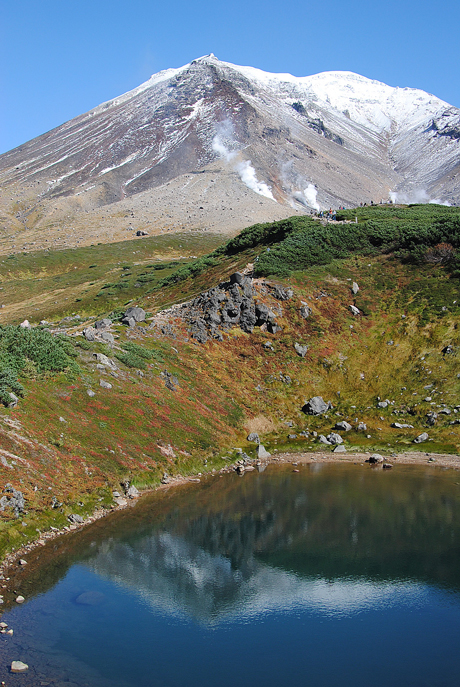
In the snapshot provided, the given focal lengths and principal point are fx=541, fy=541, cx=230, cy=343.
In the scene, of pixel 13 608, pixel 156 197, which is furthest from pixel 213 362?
pixel 156 197

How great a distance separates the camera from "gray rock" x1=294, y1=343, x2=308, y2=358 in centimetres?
4909

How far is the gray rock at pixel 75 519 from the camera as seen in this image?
82.1ft

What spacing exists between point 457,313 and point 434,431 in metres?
15.6

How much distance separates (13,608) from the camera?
59.8 ft

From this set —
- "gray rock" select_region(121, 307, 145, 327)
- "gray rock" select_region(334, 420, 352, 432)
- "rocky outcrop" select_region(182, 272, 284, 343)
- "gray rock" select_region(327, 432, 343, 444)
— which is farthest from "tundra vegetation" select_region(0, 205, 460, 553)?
"gray rock" select_region(121, 307, 145, 327)

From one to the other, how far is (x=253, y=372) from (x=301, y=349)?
5.59 metres

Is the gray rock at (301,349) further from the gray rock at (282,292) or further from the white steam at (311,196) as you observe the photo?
the white steam at (311,196)

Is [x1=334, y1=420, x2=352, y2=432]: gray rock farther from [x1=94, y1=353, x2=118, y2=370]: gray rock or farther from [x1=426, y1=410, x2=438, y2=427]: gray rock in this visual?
[x1=94, y1=353, x2=118, y2=370]: gray rock

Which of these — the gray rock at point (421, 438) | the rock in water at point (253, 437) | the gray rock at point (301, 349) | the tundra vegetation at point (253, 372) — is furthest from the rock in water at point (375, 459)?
the gray rock at point (301, 349)

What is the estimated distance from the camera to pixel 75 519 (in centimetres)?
2512

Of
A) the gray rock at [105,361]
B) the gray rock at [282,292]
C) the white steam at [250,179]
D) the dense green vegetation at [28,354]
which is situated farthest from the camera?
the white steam at [250,179]

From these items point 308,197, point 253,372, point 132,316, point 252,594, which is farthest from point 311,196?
point 252,594

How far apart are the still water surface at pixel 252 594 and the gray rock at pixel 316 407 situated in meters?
12.5

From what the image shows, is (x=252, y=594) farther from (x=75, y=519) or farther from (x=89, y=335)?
Answer: (x=89, y=335)
